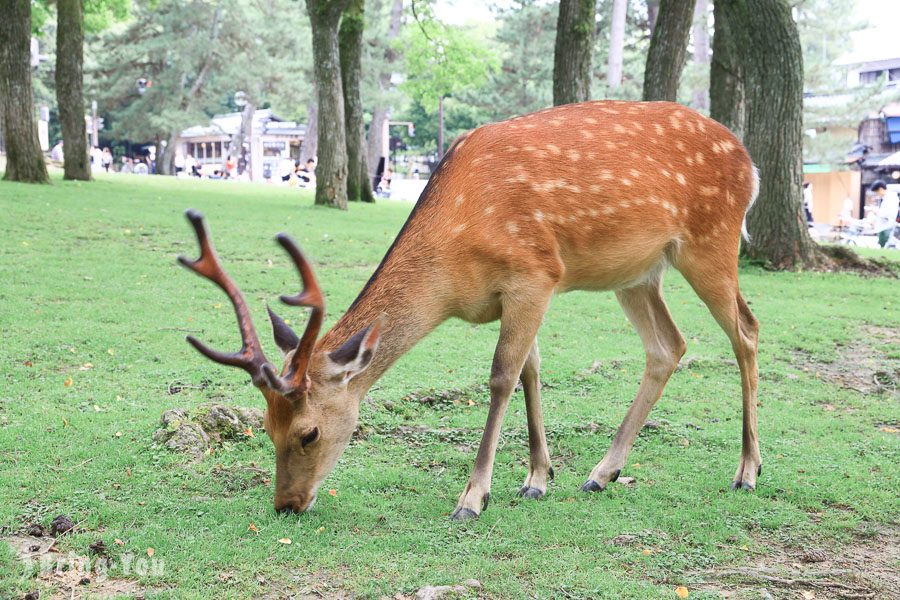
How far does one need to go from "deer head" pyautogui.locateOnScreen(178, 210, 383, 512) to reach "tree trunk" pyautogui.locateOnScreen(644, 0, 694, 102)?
10572mm

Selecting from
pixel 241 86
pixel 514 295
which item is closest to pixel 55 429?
pixel 514 295

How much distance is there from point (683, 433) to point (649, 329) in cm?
77

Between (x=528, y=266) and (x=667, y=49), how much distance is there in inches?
400

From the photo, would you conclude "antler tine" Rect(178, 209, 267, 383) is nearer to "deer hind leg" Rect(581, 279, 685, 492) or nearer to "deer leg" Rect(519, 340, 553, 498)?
"deer leg" Rect(519, 340, 553, 498)

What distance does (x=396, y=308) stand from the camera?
434cm

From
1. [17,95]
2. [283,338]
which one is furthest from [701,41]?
[283,338]

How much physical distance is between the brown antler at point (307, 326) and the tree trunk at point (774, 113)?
348 inches

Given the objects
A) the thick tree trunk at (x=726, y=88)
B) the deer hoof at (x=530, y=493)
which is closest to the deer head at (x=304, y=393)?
the deer hoof at (x=530, y=493)

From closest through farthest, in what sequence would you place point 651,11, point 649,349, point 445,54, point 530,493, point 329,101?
point 530,493, point 649,349, point 329,101, point 445,54, point 651,11

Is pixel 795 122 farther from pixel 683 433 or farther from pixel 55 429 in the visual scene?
pixel 55 429

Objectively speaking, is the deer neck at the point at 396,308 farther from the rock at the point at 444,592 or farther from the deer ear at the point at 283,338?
the rock at the point at 444,592

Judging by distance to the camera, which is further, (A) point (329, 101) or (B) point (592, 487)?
(A) point (329, 101)

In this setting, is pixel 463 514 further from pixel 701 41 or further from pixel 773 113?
pixel 701 41

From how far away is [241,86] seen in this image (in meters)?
44.9
